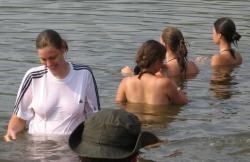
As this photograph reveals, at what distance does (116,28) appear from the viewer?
14.6 m

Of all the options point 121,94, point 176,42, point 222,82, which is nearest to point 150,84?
point 121,94

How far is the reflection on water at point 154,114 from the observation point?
28.0 ft

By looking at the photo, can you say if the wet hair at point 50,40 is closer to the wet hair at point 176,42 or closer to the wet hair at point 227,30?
the wet hair at point 176,42

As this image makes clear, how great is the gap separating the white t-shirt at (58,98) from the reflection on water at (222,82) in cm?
409

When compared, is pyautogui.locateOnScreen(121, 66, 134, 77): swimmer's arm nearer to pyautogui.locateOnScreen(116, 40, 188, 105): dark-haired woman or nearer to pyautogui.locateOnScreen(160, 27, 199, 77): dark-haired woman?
pyautogui.locateOnScreen(160, 27, 199, 77): dark-haired woman

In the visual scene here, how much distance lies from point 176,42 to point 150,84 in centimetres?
191

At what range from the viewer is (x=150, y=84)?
8727 mm

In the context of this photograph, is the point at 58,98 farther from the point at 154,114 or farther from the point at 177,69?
the point at 177,69

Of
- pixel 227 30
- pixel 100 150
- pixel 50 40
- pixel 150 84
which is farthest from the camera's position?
pixel 227 30

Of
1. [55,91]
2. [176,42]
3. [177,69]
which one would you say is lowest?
[177,69]

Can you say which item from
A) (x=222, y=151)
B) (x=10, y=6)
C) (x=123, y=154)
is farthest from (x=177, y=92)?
(x=10, y=6)

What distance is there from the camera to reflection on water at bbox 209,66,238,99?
10232 mm

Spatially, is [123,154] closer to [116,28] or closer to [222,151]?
[222,151]

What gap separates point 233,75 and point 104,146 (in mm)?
8507
